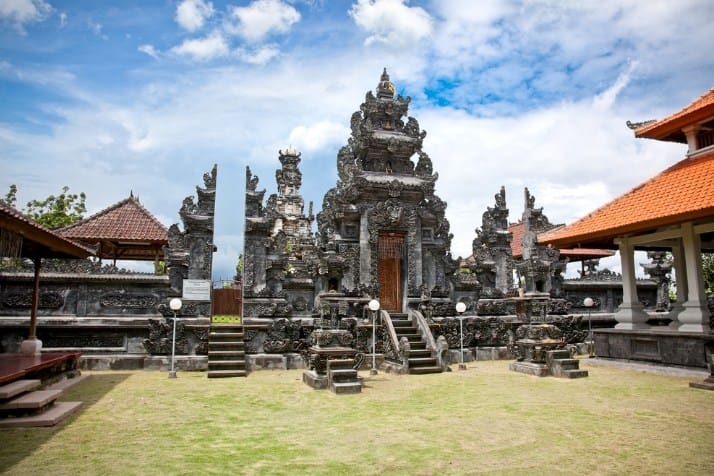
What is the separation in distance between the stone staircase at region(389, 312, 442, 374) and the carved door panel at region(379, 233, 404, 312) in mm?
588

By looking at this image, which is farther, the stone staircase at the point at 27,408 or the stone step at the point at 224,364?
the stone step at the point at 224,364

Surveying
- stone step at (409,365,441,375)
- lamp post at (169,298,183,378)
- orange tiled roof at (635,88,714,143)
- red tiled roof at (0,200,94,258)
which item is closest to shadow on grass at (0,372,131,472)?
lamp post at (169,298,183,378)

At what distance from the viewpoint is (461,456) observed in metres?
5.45

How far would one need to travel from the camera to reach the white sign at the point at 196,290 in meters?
13.5

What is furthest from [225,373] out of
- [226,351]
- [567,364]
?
[567,364]

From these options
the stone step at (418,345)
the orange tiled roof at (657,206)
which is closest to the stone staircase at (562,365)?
the stone step at (418,345)

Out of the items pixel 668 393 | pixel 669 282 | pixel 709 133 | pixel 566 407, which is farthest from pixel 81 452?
pixel 669 282

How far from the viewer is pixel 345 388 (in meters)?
9.48

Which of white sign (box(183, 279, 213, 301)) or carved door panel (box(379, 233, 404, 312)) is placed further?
carved door panel (box(379, 233, 404, 312))

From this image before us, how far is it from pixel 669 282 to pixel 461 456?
58.7ft

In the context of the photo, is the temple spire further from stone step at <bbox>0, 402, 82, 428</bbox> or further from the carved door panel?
stone step at <bbox>0, 402, 82, 428</bbox>

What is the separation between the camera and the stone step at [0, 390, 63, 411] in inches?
266

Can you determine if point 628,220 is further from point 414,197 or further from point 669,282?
point 669,282

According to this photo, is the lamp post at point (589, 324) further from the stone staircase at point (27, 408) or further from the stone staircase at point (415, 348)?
the stone staircase at point (27, 408)
